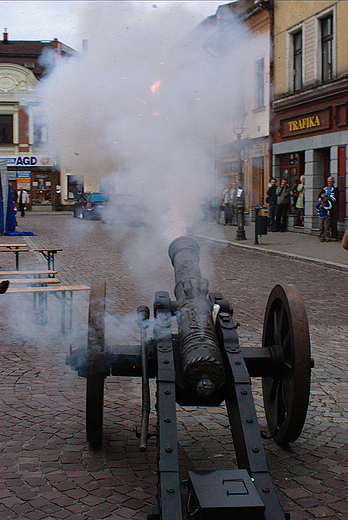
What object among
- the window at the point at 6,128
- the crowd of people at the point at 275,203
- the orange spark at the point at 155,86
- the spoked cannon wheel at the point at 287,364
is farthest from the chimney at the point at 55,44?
the crowd of people at the point at 275,203

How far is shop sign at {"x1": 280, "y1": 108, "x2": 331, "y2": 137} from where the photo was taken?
18875 millimetres

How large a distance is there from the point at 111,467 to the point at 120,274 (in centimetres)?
793

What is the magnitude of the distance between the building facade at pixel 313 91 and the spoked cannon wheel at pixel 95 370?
15.5 meters

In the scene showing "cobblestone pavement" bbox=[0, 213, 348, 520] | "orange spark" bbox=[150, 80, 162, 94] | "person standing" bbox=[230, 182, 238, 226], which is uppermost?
"orange spark" bbox=[150, 80, 162, 94]

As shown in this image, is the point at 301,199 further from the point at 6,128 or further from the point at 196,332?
the point at 196,332

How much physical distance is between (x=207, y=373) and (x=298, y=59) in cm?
1813

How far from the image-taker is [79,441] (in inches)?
154

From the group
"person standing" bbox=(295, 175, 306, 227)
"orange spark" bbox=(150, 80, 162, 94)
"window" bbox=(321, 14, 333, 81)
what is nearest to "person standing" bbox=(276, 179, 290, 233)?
"person standing" bbox=(295, 175, 306, 227)

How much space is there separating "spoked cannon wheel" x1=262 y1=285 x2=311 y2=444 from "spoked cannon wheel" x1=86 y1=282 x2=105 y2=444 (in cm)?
115

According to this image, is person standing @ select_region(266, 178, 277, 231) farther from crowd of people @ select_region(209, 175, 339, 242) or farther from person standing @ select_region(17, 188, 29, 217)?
person standing @ select_region(17, 188, 29, 217)

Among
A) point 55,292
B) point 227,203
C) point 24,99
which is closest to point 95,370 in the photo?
point 55,292

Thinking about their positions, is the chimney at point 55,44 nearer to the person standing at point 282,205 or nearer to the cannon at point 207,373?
the cannon at point 207,373

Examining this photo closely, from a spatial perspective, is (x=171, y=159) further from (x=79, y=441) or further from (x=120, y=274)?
(x=120, y=274)

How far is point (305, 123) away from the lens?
784 inches
